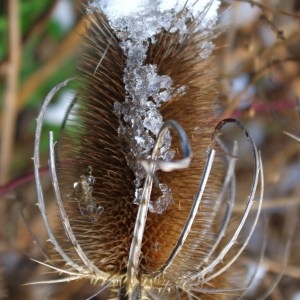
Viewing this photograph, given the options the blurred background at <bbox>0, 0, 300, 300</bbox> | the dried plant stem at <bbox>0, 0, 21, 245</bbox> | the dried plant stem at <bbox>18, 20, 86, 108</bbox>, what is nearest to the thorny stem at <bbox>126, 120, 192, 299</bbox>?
the blurred background at <bbox>0, 0, 300, 300</bbox>

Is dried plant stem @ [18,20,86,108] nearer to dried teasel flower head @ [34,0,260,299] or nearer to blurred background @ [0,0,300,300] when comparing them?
blurred background @ [0,0,300,300]

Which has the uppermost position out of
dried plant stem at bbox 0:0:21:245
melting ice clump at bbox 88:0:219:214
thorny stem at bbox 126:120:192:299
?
dried plant stem at bbox 0:0:21:245

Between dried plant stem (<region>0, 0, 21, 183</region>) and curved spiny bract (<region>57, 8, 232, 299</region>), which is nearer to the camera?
curved spiny bract (<region>57, 8, 232, 299</region>)

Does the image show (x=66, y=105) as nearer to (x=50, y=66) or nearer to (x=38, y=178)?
(x=50, y=66)

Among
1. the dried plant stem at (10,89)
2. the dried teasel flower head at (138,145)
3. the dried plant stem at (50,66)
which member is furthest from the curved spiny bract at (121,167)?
the dried plant stem at (50,66)

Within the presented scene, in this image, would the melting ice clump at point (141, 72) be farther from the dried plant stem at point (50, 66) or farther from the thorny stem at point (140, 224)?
the dried plant stem at point (50, 66)

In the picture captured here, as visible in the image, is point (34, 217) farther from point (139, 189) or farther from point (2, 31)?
point (139, 189)

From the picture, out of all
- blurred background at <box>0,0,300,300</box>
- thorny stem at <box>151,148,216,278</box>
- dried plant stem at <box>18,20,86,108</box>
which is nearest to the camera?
thorny stem at <box>151,148,216,278</box>
